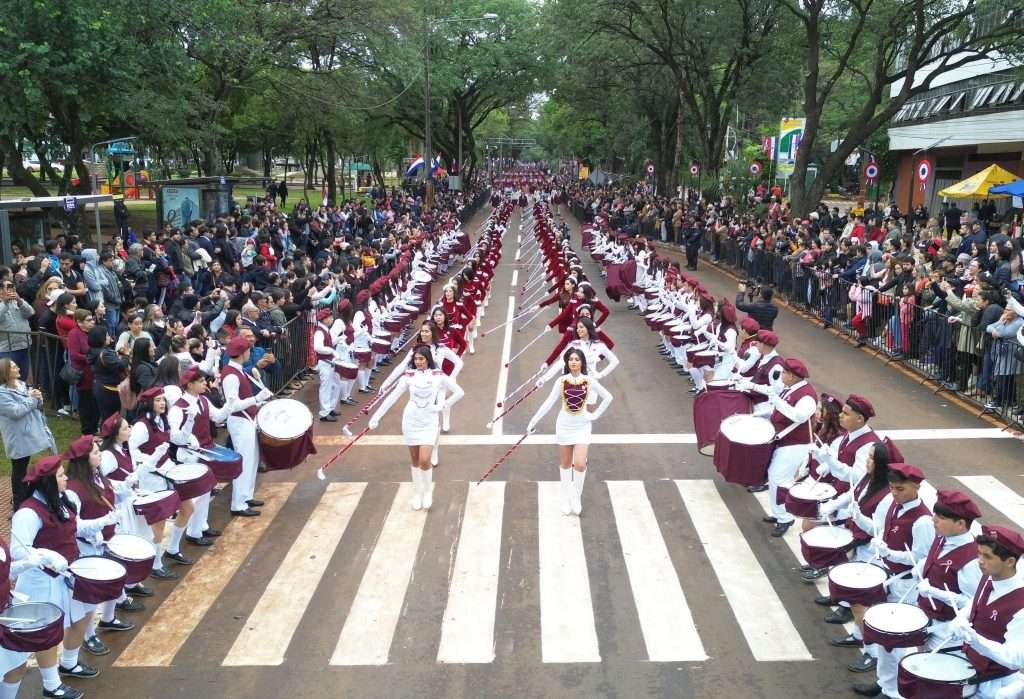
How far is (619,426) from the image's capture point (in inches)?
540

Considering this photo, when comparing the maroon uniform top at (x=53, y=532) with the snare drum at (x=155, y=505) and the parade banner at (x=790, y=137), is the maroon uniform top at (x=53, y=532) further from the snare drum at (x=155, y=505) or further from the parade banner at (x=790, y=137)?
the parade banner at (x=790, y=137)

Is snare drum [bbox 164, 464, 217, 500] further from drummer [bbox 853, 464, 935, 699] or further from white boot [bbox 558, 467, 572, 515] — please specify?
drummer [bbox 853, 464, 935, 699]

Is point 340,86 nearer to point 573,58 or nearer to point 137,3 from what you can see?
point 573,58

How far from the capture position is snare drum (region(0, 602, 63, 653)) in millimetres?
6074

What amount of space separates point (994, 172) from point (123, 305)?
23.9 metres

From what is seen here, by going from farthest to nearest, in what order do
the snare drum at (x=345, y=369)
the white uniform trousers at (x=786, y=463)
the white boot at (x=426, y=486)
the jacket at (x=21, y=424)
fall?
the snare drum at (x=345, y=369)
the white boot at (x=426, y=486)
the white uniform trousers at (x=786, y=463)
the jacket at (x=21, y=424)

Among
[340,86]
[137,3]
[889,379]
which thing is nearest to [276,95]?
[340,86]

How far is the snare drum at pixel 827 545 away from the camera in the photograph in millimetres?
7520

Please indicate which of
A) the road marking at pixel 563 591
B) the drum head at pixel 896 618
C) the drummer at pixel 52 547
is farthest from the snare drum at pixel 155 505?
the drum head at pixel 896 618

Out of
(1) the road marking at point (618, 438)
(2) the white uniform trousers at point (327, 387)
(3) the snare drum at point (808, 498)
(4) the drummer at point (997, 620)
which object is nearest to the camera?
(4) the drummer at point (997, 620)

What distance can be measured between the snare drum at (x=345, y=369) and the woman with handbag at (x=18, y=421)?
463 centimetres

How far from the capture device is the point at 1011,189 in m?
25.4

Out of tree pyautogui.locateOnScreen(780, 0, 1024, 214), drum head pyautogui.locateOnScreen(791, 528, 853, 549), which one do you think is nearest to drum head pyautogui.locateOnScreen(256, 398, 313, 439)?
drum head pyautogui.locateOnScreen(791, 528, 853, 549)

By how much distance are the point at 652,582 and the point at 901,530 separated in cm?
245
